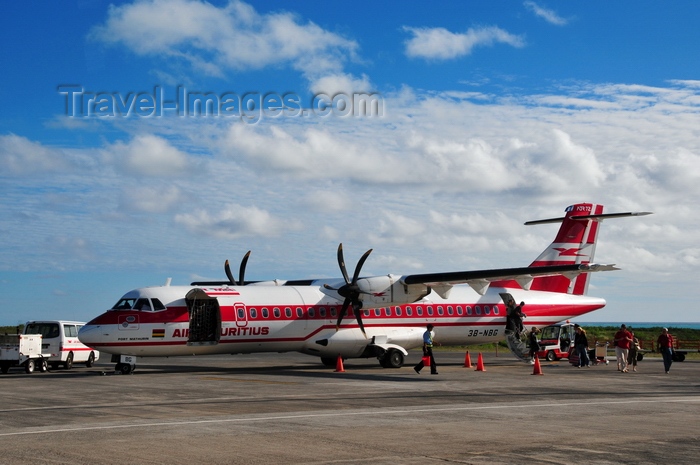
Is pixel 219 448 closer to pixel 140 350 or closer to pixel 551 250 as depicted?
pixel 140 350

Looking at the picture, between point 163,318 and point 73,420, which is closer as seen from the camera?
point 73,420

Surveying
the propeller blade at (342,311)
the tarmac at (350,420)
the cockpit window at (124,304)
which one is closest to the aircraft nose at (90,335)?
the cockpit window at (124,304)

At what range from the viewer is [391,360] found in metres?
30.3

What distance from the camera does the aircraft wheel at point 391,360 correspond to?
30.3 meters

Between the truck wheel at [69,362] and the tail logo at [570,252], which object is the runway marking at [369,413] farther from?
the truck wheel at [69,362]

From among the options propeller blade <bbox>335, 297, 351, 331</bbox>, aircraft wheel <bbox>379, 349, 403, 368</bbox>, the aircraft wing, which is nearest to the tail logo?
the aircraft wing

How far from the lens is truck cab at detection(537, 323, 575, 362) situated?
3556 cm

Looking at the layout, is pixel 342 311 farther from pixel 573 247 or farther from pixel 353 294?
pixel 573 247

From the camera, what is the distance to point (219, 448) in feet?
36.1

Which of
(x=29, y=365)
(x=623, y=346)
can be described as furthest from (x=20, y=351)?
(x=623, y=346)

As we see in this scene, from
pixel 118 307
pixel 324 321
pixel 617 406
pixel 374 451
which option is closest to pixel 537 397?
pixel 617 406

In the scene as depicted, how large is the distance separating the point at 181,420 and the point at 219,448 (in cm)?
334

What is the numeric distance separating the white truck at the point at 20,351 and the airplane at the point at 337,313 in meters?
4.36

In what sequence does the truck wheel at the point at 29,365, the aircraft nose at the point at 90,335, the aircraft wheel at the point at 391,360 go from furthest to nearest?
the aircraft wheel at the point at 391,360, the truck wheel at the point at 29,365, the aircraft nose at the point at 90,335
